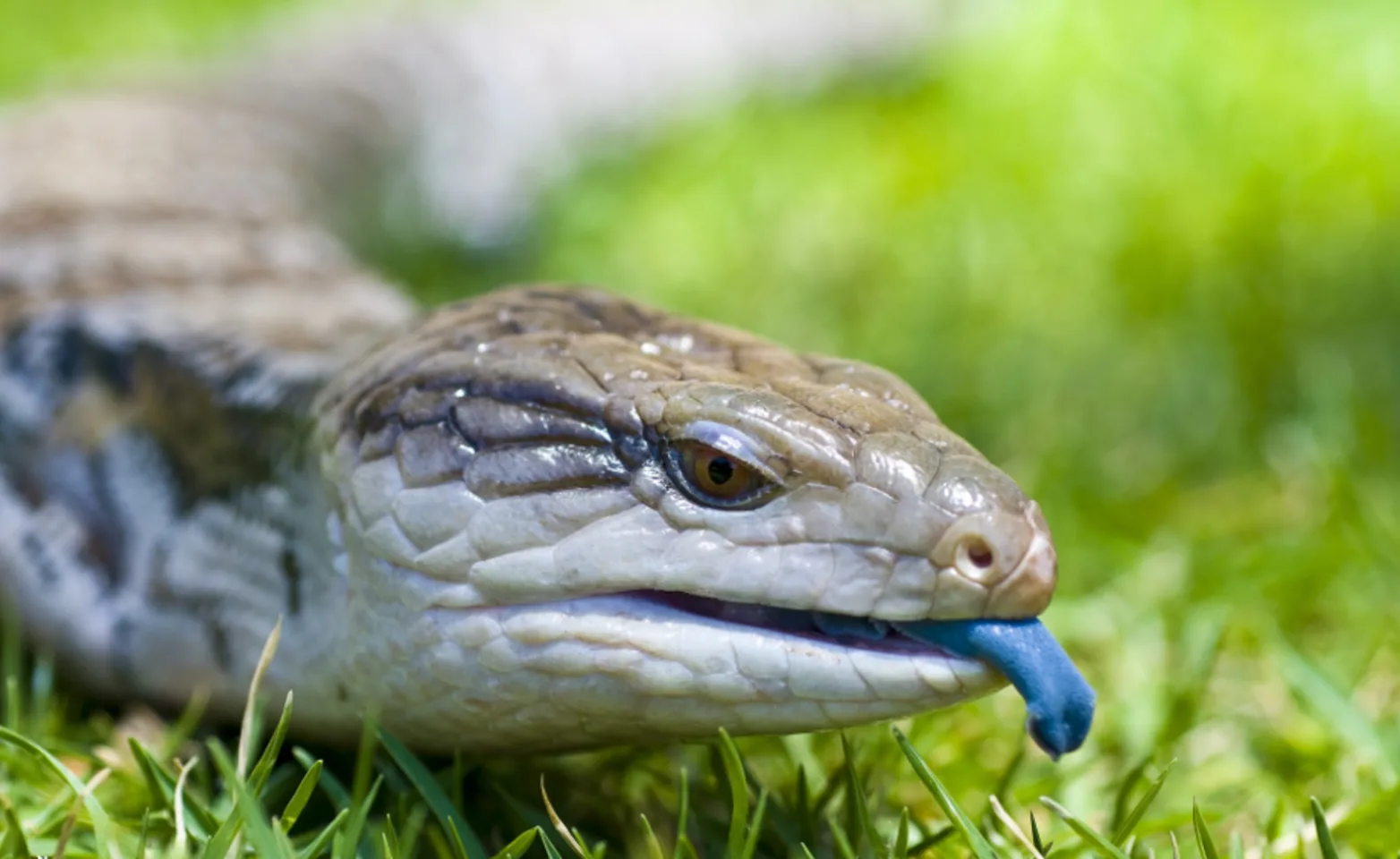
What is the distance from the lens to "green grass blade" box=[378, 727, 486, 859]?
7.27 feet

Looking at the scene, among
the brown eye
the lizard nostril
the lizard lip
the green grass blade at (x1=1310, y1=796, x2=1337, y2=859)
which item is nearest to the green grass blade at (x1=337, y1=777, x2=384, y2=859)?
the lizard lip

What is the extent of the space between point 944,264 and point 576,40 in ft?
9.26

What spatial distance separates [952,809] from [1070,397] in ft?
7.12

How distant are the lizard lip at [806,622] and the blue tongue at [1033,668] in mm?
29

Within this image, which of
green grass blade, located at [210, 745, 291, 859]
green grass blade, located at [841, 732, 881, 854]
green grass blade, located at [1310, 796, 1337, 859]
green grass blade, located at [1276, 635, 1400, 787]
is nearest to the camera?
green grass blade, located at [210, 745, 291, 859]

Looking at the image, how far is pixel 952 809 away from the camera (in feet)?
7.16

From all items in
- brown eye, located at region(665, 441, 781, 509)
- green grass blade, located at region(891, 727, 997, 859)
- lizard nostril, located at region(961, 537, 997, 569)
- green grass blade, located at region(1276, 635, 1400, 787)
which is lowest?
green grass blade, located at region(1276, 635, 1400, 787)

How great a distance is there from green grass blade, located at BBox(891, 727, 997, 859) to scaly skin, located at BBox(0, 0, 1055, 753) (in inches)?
3.3

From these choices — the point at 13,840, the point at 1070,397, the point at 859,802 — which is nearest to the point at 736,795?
the point at 859,802

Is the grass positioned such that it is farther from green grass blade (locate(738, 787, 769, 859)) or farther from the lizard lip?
the lizard lip

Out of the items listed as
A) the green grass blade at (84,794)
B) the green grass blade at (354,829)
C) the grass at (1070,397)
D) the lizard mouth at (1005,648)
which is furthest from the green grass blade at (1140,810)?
the green grass blade at (84,794)

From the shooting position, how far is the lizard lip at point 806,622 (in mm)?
2164

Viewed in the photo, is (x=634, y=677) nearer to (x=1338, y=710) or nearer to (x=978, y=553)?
(x=978, y=553)

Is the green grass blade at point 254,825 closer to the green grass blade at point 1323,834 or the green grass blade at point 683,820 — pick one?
the green grass blade at point 683,820
